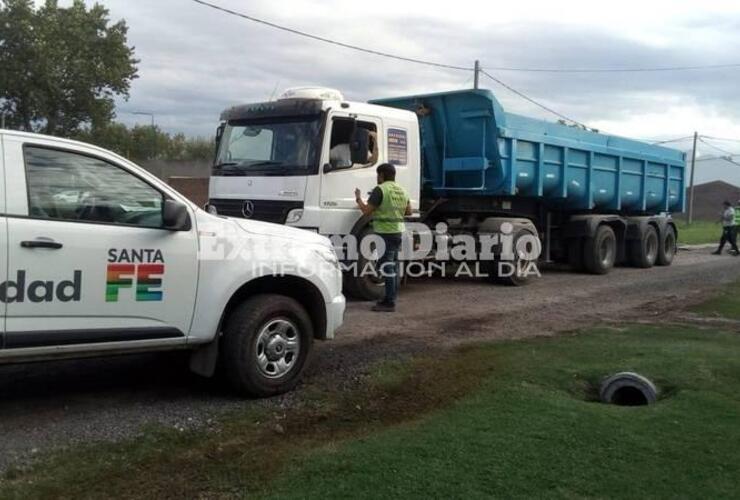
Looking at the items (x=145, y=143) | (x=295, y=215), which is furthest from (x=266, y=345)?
(x=145, y=143)

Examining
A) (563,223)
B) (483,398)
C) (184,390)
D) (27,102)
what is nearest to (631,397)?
(483,398)

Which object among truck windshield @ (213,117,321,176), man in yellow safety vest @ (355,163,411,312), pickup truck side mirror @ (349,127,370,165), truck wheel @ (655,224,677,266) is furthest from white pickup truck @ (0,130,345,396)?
truck wheel @ (655,224,677,266)

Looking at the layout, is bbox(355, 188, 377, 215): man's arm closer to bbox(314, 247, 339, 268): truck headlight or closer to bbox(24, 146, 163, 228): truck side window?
bbox(314, 247, 339, 268): truck headlight

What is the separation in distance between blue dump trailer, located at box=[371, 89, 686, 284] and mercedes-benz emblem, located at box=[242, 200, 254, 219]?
129 inches

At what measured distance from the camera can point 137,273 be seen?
4879 millimetres

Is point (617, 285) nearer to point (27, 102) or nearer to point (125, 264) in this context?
point (125, 264)

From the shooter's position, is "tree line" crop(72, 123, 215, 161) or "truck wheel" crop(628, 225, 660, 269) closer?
"truck wheel" crop(628, 225, 660, 269)

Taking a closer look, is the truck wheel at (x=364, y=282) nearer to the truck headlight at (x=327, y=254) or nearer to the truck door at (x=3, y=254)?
the truck headlight at (x=327, y=254)

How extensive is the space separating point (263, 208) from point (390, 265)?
183 cm

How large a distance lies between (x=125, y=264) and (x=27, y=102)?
102 feet

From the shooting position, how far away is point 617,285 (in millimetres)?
13219

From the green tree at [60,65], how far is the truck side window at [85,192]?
29960 mm

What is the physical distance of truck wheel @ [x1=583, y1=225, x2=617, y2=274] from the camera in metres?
14.8

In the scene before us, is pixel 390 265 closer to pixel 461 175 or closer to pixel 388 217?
pixel 388 217
